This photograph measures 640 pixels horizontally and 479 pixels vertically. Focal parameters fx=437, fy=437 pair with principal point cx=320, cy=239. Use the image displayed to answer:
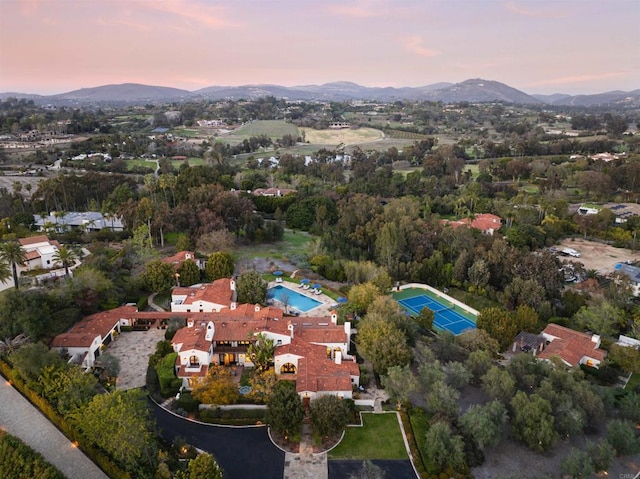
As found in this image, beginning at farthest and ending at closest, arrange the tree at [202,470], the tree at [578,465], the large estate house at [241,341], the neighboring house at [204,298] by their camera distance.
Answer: the neighboring house at [204,298] < the large estate house at [241,341] < the tree at [578,465] < the tree at [202,470]

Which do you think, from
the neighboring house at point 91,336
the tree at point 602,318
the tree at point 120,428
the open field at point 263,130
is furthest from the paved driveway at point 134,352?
the open field at point 263,130

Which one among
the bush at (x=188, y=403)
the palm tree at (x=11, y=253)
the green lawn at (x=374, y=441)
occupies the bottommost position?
the green lawn at (x=374, y=441)

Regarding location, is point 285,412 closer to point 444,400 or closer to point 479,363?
point 444,400

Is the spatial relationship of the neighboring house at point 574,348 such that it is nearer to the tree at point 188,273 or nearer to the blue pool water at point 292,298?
the blue pool water at point 292,298

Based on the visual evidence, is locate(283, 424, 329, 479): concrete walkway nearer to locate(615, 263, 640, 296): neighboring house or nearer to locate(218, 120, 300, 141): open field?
locate(615, 263, 640, 296): neighboring house

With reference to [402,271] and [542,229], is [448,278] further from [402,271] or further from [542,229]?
[542,229]

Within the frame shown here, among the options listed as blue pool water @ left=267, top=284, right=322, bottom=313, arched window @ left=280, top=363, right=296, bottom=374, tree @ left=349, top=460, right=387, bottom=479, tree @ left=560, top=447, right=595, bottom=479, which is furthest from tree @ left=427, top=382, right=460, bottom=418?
blue pool water @ left=267, top=284, right=322, bottom=313

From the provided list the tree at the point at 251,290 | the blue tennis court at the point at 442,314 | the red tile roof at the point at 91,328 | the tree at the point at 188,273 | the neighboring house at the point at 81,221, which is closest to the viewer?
the red tile roof at the point at 91,328

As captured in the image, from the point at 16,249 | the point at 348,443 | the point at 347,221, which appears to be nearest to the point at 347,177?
the point at 347,221
